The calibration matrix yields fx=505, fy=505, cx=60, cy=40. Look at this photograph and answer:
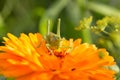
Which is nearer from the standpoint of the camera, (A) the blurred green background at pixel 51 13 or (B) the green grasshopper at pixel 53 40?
(B) the green grasshopper at pixel 53 40

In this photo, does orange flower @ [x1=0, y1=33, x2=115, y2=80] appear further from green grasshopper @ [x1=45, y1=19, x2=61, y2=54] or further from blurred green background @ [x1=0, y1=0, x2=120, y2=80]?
blurred green background @ [x1=0, y1=0, x2=120, y2=80]

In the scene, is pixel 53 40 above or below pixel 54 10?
below

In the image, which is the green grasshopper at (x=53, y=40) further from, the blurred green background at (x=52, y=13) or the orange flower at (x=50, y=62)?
the blurred green background at (x=52, y=13)

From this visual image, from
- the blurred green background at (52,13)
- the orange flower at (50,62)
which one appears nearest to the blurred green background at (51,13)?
the blurred green background at (52,13)

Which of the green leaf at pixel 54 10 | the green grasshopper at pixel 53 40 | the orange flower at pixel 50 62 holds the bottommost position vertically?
the orange flower at pixel 50 62

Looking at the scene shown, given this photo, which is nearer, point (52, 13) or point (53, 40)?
point (53, 40)

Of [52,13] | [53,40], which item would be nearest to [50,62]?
[53,40]

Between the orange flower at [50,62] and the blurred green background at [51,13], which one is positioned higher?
the blurred green background at [51,13]

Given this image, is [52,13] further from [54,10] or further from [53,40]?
[53,40]
